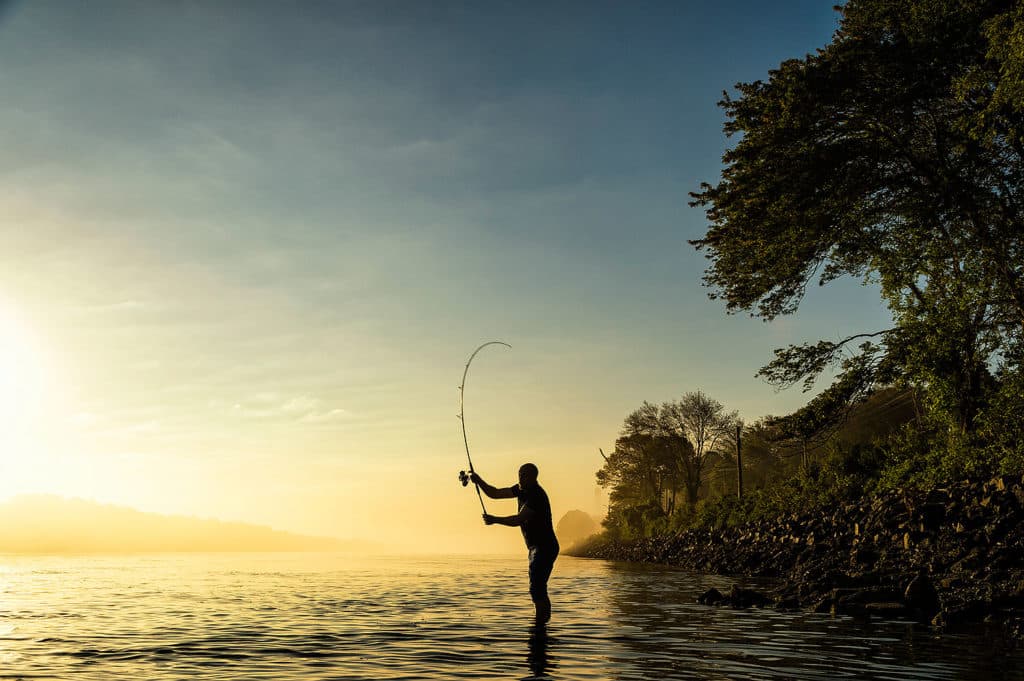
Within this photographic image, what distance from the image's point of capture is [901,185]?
2822 cm

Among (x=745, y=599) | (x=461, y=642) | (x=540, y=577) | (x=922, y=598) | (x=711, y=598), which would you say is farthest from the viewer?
(x=711, y=598)

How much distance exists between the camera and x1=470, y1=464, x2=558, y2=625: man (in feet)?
47.4

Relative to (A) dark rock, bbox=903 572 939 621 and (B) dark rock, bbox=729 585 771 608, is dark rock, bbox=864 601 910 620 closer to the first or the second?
(A) dark rock, bbox=903 572 939 621

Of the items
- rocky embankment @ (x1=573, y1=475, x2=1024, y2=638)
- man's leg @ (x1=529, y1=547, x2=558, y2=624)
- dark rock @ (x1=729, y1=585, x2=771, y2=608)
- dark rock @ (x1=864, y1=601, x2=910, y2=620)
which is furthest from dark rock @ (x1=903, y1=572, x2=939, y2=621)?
man's leg @ (x1=529, y1=547, x2=558, y2=624)

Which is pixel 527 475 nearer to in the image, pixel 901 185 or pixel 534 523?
pixel 534 523

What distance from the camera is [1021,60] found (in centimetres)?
1944

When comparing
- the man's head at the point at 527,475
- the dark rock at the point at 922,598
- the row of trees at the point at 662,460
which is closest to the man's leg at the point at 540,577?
the man's head at the point at 527,475

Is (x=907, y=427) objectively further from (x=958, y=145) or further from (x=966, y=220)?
(x=958, y=145)

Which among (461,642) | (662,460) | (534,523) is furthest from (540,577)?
(662,460)

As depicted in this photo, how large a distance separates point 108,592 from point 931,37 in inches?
1244

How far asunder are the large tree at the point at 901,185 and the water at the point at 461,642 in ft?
45.3

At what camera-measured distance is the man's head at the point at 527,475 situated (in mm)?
14578

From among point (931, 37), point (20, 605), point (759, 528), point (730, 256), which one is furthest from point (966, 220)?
point (20, 605)

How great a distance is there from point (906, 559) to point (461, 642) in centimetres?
1602
